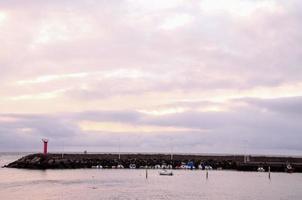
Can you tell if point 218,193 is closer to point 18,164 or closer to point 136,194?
point 136,194

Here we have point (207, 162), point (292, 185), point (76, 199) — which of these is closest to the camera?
point (76, 199)

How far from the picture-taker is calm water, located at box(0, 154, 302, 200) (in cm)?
6688

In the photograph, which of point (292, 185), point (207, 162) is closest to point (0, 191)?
point (292, 185)

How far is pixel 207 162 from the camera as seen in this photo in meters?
122

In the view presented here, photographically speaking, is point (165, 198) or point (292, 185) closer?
point (165, 198)

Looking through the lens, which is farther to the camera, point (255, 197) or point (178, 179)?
point (178, 179)

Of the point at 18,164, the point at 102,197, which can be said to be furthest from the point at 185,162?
the point at 102,197

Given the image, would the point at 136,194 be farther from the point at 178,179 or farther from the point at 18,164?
the point at 18,164

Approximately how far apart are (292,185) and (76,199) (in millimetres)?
37743

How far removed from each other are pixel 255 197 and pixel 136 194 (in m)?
15.8

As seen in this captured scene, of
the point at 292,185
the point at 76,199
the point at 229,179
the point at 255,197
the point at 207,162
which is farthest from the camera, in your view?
the point at 207,162

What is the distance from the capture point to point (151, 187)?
254 ft

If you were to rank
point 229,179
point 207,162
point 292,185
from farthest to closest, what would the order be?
point 207,162 → point 229,179 → point 292,185

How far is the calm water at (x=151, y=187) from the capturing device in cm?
6688
